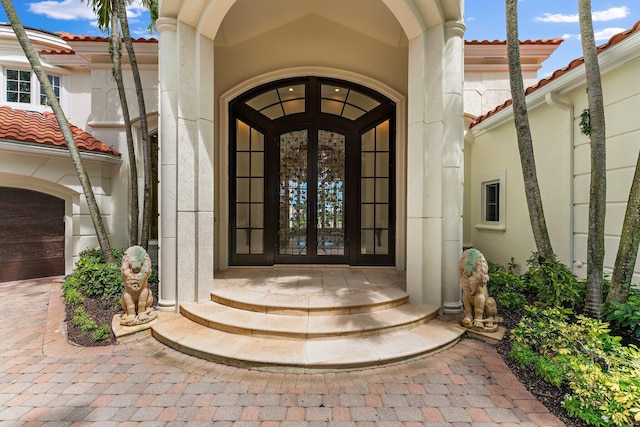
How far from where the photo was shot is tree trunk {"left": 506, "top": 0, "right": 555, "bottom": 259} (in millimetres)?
3771

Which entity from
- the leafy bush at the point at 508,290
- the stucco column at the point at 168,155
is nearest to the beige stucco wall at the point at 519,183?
the leafy bush at the point at 508,290

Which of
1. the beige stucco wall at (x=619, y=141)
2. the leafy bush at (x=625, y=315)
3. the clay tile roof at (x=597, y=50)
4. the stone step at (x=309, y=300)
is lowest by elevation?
the stone step at (x=309, y=300)

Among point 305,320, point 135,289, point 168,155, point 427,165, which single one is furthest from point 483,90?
point 135,289

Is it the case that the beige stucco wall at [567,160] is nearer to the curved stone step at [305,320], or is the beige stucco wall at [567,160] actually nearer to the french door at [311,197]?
the curved stone step at [305,320]

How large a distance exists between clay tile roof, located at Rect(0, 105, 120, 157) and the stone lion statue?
23.2 ft

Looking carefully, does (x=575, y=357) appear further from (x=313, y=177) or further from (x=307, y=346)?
(x=313, y=177)

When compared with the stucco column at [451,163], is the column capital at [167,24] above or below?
above

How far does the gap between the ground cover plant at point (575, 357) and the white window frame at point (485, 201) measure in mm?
2459

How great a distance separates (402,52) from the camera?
5.88m

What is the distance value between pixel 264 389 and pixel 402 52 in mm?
6128

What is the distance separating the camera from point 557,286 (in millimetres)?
3533

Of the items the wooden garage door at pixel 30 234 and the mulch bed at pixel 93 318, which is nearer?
the mulch bed at pixel 93 318

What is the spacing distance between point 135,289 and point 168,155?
180cm

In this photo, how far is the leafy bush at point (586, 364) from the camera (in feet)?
7.01
